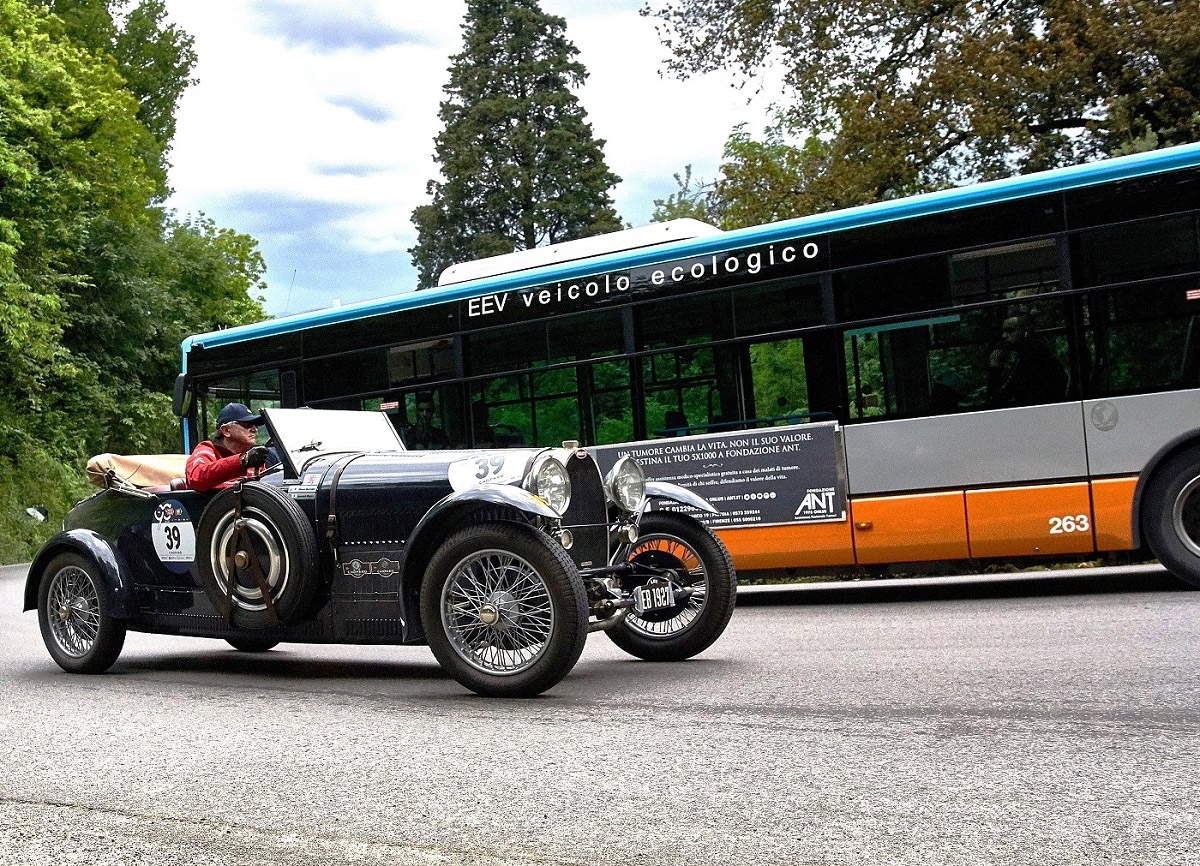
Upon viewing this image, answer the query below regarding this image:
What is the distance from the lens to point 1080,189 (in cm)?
1041

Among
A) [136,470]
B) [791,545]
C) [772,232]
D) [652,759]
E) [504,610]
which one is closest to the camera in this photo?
[652,759]

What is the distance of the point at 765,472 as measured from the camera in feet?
37.6

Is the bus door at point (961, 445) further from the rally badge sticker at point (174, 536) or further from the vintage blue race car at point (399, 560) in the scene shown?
the rally badge sticker at point (174, 536)

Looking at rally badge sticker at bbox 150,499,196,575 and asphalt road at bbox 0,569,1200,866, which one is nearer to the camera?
asphalt road at bbox 0,569,1200,866

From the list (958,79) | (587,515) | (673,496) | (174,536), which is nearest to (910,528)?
(673,496)

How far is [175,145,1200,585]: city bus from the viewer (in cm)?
1014

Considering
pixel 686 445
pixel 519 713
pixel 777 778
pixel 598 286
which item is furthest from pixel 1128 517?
pixel 777 778

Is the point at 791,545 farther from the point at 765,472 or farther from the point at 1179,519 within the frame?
the point at 1179,519

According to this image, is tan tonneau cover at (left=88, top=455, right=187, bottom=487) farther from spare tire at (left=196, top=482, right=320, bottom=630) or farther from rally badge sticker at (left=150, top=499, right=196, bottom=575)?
spare tire at (left=196, top=482, right=320, bottom=630)

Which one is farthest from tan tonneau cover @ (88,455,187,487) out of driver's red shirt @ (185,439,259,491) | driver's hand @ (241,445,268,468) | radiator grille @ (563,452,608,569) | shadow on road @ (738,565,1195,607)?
shadow on road @ (738,565,1195,607)

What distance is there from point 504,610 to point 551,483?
0.68m

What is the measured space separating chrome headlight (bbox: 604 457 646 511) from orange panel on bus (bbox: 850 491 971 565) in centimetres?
404

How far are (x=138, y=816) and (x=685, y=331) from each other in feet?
26.8

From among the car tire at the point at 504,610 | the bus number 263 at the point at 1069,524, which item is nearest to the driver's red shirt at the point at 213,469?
the car tire at the point at 504,610
